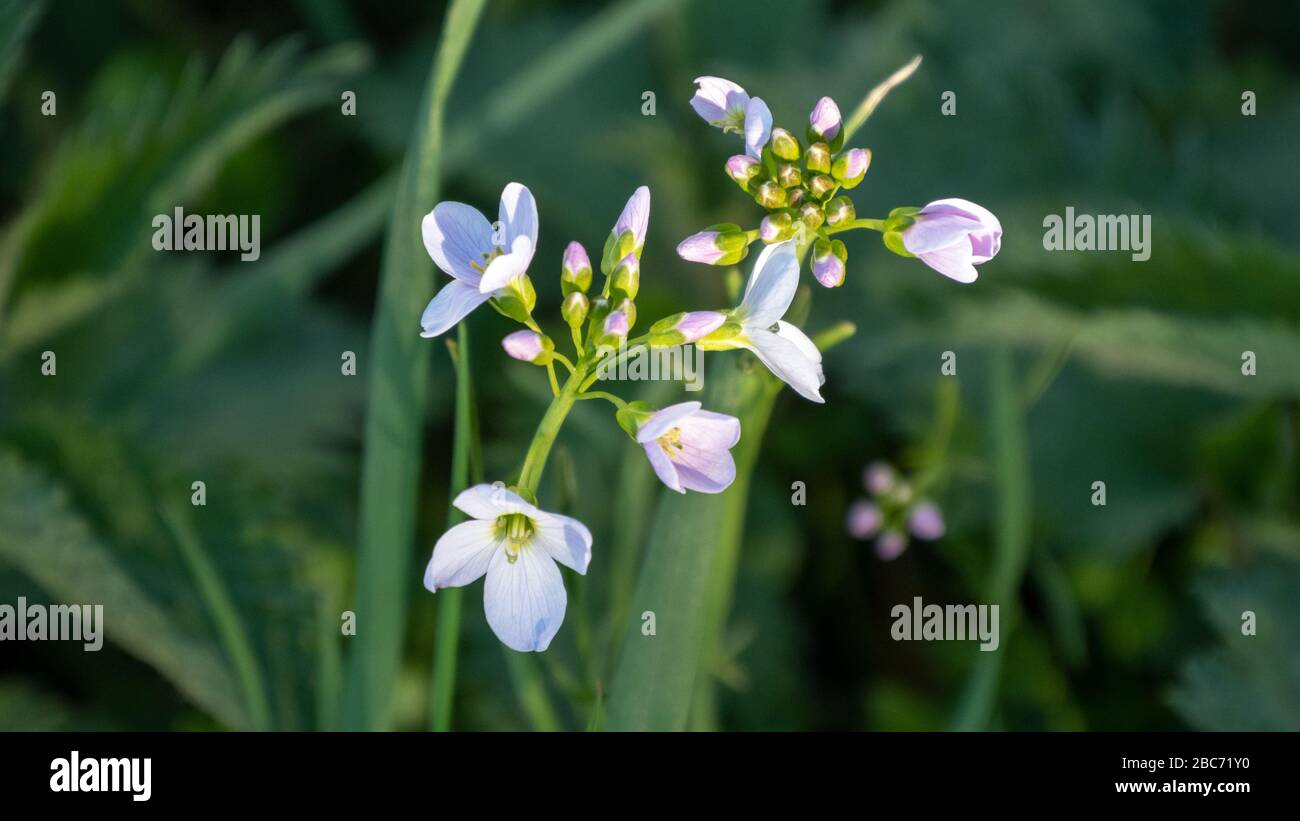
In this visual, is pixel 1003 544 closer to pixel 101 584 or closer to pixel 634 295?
pixel 634 295

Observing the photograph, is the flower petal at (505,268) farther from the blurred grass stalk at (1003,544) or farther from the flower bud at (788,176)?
the blurred grass stalk at (1003,544)

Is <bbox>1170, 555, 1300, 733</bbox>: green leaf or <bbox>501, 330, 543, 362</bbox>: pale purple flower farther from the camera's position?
<bbox>1170, 555, 1300, 733</bbox>: green leaf

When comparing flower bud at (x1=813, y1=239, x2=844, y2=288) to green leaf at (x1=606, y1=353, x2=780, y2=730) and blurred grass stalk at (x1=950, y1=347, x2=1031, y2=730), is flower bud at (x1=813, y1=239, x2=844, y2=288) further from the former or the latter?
blurred grass stalk at (x1=950, y1=347, x2=1031, y2=730)

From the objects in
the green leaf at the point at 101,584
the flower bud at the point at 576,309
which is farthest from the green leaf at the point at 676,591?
the green leaf at the point at 101,584

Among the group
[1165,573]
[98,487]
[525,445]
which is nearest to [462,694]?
[525,445]

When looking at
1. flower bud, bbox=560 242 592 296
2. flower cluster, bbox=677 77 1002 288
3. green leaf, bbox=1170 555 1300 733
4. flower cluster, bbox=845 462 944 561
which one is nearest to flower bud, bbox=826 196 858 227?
flower cluster, bbox=677 77 1002 288

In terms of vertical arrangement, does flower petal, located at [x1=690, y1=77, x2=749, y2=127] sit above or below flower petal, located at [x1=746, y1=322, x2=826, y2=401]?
above
